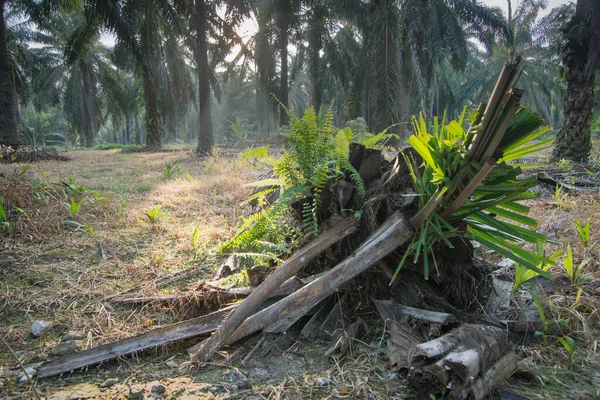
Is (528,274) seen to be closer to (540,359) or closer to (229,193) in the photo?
(540,359)

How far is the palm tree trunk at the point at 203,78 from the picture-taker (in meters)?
10.8

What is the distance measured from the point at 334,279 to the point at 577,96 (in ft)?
22.2

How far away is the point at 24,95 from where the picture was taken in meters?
21.8

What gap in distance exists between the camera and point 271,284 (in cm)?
166

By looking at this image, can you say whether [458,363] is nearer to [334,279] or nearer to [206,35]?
[334,279]

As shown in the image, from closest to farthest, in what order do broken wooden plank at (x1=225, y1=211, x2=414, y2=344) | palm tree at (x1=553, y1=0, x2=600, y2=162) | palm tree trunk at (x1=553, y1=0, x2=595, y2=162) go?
broken wooden plank at (x1=225, y1=211, x2=414, y2=344)
palm tree at (x1=553, y1=0, x2=600, y2=162)
palm tree trunk at (x1=553, y1=0, x2=595, y2=162)

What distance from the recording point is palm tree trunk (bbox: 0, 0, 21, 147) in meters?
8.10

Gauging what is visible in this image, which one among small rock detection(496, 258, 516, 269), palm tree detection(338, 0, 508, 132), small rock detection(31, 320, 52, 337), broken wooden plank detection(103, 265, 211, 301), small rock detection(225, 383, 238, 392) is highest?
palm tree detection(338, 0, 508, 132)

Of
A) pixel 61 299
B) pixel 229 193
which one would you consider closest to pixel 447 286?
pixel 61 299

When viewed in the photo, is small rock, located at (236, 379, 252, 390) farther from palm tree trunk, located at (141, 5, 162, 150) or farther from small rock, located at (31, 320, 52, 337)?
palm tree trunk, located at (141, 5, 162, 150)

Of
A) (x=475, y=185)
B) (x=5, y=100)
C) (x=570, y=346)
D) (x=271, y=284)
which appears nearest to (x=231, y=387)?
(x=271, y=284)

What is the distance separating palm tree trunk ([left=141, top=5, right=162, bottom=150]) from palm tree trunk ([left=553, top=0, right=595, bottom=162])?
463 inches

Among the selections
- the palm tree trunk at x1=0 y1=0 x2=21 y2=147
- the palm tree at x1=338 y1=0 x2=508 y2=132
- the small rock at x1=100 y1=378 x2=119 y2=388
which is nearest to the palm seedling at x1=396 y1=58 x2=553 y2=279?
the small rock at x1=100 y1=378 x2=119 y2=388

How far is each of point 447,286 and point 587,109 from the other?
6.32 metres
